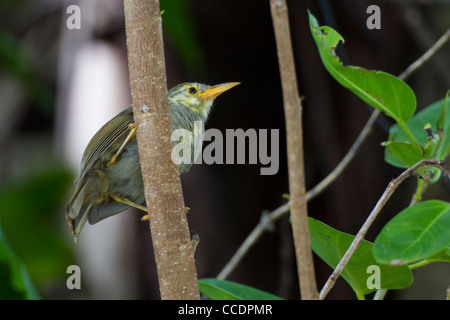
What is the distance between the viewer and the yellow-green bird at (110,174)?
4.72 feet

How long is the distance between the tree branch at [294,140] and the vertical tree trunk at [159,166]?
0.28m

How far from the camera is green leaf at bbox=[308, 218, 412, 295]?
44.4 inches

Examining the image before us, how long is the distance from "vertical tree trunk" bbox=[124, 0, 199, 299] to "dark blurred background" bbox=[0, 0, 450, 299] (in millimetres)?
1611

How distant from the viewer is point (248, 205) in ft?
9.92

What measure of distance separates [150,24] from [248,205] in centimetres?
207

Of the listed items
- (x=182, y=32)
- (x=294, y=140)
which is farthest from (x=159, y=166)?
(x=182, y=32)

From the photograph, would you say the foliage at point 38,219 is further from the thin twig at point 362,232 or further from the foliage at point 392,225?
the thin twig at point 362,232

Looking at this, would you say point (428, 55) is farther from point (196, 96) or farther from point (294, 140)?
point (294, 140)

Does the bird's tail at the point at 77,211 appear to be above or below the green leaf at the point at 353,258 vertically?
above

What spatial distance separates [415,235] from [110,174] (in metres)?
0.79

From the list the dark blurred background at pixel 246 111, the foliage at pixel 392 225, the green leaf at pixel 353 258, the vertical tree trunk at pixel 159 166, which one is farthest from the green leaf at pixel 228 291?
the dark blurred background at pixel 246 111

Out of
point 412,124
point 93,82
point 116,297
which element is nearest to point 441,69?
point 412,124

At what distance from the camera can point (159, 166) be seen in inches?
39.7
